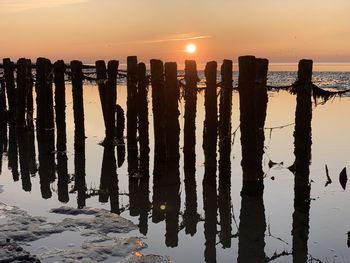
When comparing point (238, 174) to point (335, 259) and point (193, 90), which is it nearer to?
point (193, 90)

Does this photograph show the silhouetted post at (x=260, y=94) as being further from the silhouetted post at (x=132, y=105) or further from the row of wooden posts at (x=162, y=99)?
the silhouetted post at (x=132, y=105)

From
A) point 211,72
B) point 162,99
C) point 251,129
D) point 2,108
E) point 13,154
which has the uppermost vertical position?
point 211,72

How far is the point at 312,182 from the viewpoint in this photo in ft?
33.3

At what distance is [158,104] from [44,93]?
15.3ft

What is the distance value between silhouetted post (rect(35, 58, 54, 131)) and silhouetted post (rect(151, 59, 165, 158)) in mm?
4256

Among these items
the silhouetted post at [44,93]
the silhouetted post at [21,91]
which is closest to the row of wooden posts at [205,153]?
the silhouetted post at [44,93]

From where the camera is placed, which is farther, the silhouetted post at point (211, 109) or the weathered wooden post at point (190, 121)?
the weathered wooden post at point (190, 121)

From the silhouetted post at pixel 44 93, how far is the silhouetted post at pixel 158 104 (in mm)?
4256

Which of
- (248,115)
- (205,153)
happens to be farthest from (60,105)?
(248,115)

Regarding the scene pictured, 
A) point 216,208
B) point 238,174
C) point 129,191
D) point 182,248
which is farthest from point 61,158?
point 182,248

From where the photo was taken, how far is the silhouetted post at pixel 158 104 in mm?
10344

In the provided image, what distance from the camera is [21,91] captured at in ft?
Result: 48.5

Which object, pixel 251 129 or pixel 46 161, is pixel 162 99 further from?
pixel 46 161

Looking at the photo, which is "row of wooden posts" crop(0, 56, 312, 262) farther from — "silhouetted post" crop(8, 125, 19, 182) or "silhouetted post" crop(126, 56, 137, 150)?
"silhouetted post" crop(8, 125, 19, 182)
